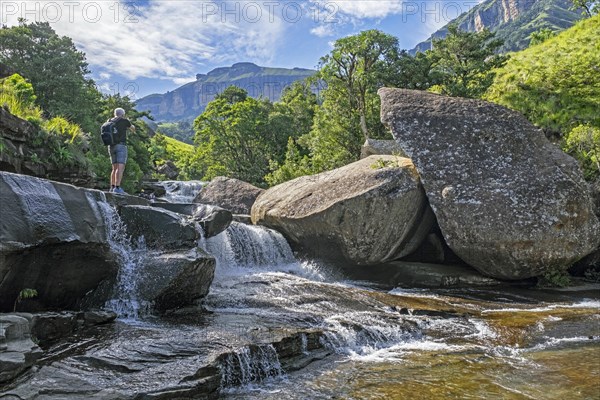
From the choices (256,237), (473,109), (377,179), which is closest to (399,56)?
(473,109)

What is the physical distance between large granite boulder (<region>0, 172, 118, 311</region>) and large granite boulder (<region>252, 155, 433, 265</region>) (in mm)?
8313

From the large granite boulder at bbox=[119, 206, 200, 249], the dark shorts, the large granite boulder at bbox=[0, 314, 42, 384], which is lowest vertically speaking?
the large granite boulder at bbox=[0, 314, 42, 384]

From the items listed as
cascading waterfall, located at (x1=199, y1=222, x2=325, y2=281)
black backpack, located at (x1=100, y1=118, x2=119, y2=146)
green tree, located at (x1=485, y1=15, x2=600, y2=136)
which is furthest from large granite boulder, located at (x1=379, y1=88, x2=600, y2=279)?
black backpack, located at (x1=100, y1=118, x2=119, y2=146)

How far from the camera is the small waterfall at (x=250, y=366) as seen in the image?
704 cm

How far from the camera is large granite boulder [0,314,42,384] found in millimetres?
5535

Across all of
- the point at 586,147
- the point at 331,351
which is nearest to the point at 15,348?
the point at 331,351

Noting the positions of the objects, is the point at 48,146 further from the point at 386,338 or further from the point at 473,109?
the point at 473,109

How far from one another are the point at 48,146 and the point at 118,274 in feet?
26.2

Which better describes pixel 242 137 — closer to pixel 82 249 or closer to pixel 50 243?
pixel 82 249

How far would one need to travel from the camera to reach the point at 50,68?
2905 cm

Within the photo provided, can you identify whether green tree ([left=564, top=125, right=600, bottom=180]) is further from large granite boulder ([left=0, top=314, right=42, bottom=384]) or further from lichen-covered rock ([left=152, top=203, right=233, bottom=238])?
large granite boulder ([left=0, top=314, right=42, bottom=384])

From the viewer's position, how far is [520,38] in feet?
583

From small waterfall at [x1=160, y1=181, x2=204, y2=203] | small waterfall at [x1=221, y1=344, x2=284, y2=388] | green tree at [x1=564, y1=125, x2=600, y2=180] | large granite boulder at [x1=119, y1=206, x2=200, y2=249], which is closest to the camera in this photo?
small waterfall at [x1=221, y1=344, x2=284, y2=388]

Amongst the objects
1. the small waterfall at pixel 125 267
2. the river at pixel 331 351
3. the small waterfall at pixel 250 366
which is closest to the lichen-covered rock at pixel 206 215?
the river at pixel 331 351
